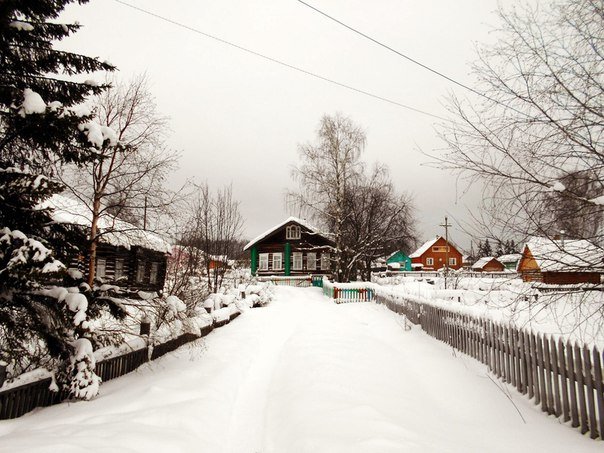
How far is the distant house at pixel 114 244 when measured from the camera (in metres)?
6.22

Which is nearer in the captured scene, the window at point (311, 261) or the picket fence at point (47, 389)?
the picket fence at point (47, 389)

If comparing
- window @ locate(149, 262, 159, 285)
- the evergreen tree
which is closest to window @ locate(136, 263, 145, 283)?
window @ locate(149, 262, 159, 285)

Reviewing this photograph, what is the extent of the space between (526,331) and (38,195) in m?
7.34

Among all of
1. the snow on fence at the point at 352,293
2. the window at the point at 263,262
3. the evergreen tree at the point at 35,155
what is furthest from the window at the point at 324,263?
the evergreen tree at the point at 35,155

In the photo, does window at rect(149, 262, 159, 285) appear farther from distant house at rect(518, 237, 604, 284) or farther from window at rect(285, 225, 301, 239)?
distant house at rect(518, 237, 604, 284)

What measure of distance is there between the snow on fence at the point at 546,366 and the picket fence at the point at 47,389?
690cm

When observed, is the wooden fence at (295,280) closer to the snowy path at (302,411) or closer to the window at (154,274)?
the window at (154,274)

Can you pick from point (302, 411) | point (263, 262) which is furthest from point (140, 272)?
point (302, 411)

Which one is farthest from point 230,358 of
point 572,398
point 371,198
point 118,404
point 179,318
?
point 371,198

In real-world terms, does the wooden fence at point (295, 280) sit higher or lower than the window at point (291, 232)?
lower

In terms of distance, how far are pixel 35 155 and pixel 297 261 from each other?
30403 mm

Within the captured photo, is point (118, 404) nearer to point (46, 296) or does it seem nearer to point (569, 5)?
point (46, 296)

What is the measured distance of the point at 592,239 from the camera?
10.6 feet

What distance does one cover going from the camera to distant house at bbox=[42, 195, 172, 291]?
20.4 feet
